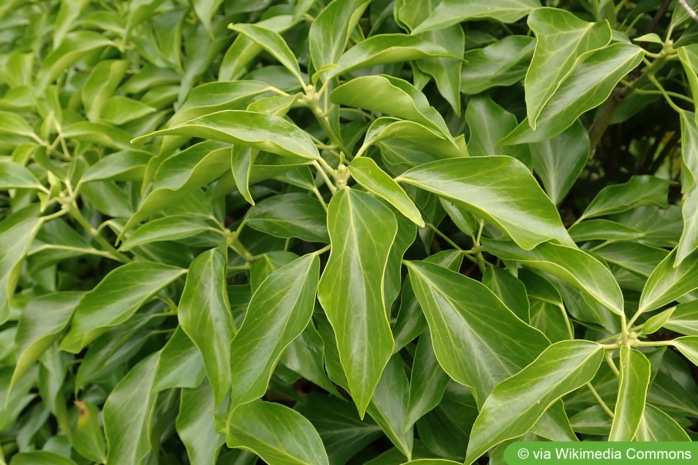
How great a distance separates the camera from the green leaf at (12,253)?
2.42 feet

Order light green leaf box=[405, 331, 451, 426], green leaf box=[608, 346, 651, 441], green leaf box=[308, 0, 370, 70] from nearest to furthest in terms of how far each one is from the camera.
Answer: green leaf box=[608, 346, 651, 441]
light green leaf box=[405, 331, 451, 426]
green leaf box=[308, 0, 370, 70]

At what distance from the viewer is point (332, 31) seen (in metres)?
0.69

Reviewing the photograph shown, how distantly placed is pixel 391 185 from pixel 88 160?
2.01 ft

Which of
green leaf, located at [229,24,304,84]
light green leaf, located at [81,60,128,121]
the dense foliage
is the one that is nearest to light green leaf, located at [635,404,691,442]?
the dense foliage

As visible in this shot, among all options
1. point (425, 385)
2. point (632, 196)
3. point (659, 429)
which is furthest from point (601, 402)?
point (632, 196)

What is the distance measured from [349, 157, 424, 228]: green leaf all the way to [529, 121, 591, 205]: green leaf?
11.1 inches

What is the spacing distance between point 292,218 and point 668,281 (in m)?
0.39

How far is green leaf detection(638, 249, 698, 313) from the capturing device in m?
0.55

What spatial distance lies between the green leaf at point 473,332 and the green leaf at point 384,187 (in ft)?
0.31

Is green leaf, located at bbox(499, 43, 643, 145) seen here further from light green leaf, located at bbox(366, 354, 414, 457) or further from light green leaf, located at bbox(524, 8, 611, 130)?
light green leaf, located at bbox(366, 354, 414, 457)

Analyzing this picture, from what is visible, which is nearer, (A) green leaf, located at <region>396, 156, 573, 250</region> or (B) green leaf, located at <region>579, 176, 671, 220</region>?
(A) green leaf, located at <region>396, 156, 573, 250</region>

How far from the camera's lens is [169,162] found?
0.63 metres

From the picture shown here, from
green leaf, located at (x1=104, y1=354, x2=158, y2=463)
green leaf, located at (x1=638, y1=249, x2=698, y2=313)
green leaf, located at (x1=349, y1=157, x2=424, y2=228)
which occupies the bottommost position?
green leaf, located at (x1=104, y1=354, x2=158, y2=463)

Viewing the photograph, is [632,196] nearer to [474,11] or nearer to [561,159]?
[561,159]
